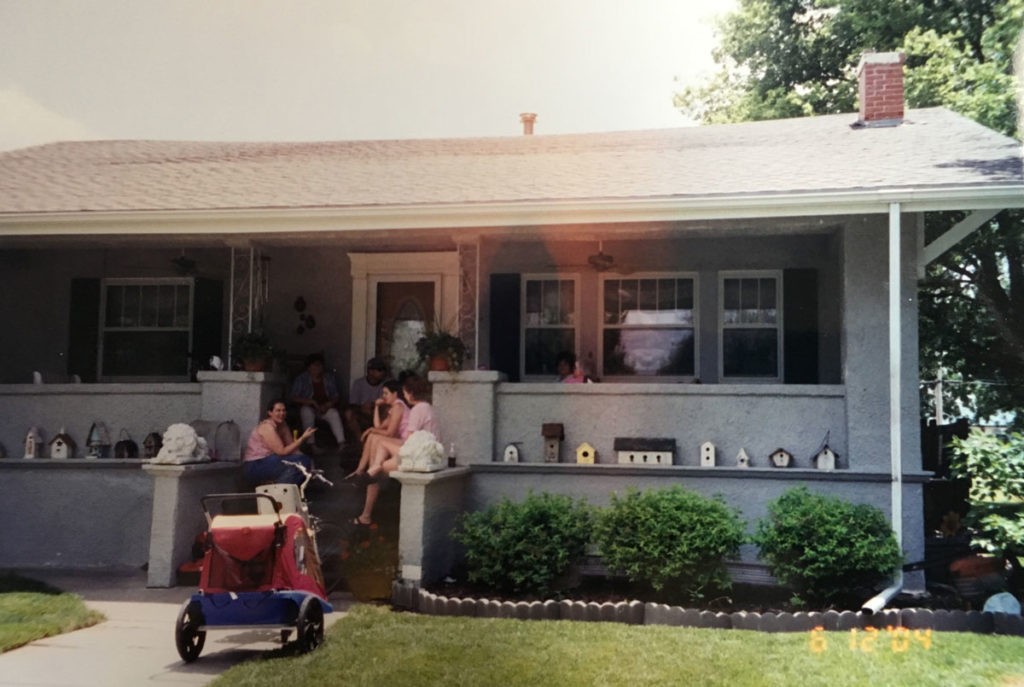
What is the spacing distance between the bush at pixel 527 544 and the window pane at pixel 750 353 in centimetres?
296

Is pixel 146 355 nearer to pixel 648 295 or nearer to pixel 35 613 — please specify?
pixel 35 613

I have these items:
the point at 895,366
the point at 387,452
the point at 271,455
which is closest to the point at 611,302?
the point at 387,452

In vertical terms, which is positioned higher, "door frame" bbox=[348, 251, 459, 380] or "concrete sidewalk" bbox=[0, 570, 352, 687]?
"door frame" bbox=[348, 251, 459, 380]

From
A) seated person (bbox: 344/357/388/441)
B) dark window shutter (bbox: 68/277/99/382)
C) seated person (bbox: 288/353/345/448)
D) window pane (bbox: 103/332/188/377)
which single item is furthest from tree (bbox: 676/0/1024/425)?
dark window shutter (bbox: 68/277/99/382)

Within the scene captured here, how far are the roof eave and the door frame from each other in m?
2.10

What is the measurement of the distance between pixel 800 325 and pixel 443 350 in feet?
11.8

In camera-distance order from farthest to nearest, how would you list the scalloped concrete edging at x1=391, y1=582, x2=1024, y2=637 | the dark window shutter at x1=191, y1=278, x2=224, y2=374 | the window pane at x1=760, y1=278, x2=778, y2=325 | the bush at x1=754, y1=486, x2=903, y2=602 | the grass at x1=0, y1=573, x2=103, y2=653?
1. the dark window shutter at x1=191, y1=278, x2=224, y2=374
2. the window pane at x1=760, y1=278, x2=778, y2=325
3. the bush at x1=754, y1=486, x2=903, y2=602
4. the scalloped concrete edging at x1=391, y1=582, x2=1024, y2=637
5. the grass at x1=0, y1=573, x2=103, y2=653

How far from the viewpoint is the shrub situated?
6.46m

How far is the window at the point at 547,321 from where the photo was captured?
384 inches

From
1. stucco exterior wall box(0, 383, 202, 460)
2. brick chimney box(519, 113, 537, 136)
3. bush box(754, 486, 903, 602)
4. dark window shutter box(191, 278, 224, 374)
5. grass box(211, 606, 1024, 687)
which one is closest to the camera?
grass box(211, 606, 1024, 687)

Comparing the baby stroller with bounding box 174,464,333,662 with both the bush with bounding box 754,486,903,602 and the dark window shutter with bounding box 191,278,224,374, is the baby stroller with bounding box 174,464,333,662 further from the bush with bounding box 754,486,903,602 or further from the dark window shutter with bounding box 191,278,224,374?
the dark window shutter with bounding box 191,278,224,374

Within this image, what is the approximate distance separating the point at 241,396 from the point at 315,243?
Answer: 66.2 inches

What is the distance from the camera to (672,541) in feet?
21.6

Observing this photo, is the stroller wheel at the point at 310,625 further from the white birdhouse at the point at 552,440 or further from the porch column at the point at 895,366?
the porch column at the point at 895,366
